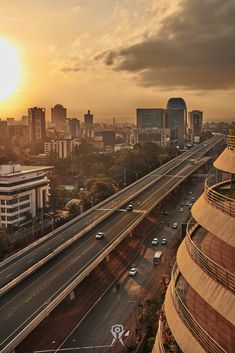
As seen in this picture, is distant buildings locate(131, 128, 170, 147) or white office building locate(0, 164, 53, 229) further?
distant buildings locate(131, 128, 170, 147)

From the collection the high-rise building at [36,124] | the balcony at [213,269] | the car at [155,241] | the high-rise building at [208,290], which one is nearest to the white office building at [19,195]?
the car at [155,241]

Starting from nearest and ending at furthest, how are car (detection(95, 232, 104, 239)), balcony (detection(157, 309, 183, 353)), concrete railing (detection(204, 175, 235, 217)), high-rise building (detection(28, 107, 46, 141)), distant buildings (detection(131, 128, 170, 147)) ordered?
concrete railing (detection(204, 175, 235, 217)) → balcony (detection(157, 309, 183, 353)) → car (detection(95, 232, 104, 239)) → high-rise building (detection(28, 107, 46, 141)) → distant buildings (detection(131, 128, 170, 147))

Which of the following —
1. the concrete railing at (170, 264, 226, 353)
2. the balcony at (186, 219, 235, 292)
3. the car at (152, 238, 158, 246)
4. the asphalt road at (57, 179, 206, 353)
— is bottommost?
the asphalt road at (57, 179, 206, 353)

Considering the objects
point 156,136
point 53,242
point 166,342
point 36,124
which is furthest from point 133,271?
point 36,124

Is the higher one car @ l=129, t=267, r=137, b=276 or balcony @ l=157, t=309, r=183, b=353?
balcony @ l=157, t=309, r=183, b=353

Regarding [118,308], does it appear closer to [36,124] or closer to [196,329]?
[196,329]

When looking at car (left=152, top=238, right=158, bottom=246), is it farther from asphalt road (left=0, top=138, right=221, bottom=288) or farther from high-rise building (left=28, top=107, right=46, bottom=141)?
high-rise building (left=28, top=107, right=46, bottom=141)

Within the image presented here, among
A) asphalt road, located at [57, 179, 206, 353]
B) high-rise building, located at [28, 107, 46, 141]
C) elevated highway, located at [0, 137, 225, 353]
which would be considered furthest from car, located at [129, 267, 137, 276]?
high-rise building, located at [28, 107, 46, 141]
